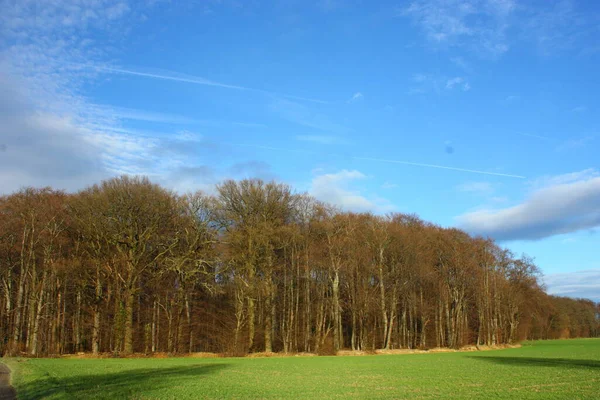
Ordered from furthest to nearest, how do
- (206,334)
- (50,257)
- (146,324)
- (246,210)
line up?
(206,334) < (246,210) < (146,324) < (50,257)

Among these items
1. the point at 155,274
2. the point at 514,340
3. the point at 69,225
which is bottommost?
the point at 514,340

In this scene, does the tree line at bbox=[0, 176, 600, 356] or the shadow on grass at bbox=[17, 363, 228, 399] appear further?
the tree line at bbox=[0, 176, 600, 356]

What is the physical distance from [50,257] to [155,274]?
10530mm

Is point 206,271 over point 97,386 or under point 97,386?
over

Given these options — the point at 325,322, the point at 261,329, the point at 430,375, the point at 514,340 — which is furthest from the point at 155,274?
the point at 514,340

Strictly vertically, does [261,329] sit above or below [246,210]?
below

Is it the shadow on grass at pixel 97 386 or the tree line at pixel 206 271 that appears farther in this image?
the tree line at pixel 206 271

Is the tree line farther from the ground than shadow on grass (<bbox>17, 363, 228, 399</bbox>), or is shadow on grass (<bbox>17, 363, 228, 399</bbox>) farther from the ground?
the tree line

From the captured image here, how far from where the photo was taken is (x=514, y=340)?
9694 cm

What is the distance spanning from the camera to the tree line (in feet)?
161

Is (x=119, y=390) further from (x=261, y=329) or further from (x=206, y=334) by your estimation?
(x=206, y=334)

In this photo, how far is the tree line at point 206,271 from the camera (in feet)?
161

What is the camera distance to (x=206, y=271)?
55.9 m

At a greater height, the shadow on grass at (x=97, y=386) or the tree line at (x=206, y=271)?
the tree line at (x=206, y=271)
